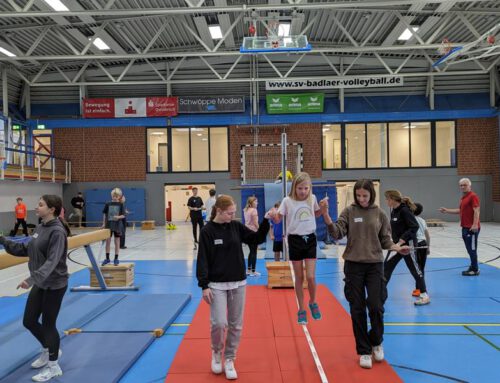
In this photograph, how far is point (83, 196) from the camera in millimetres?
22109

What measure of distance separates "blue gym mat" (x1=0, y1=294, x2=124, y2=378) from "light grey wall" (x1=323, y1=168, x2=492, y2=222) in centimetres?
1764

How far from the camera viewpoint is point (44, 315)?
12.7 ft

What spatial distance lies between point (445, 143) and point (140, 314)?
2070cm

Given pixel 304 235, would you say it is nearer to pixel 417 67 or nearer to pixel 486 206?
pixel 417 67

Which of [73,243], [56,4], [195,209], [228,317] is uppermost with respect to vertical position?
[56,4]

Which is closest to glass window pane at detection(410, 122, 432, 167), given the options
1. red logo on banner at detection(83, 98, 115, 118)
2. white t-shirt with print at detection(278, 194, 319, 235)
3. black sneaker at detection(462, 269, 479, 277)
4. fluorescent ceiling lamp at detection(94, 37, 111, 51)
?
black sneaker at detection(462, 269, 479, 277)

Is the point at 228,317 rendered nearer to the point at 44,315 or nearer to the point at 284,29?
the point at 44,315

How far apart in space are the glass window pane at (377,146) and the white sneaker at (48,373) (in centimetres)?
2064

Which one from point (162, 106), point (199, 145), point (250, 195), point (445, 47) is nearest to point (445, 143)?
point (445, 47)

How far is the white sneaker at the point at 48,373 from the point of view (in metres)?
3.78

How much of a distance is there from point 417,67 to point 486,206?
811 centimetres

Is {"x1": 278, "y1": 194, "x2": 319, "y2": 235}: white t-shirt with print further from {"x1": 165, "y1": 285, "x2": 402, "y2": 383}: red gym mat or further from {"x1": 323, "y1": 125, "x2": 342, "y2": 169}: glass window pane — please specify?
{"x1": 323, "y1": 125, "x2": 342, "y2": 169}: glass window pane

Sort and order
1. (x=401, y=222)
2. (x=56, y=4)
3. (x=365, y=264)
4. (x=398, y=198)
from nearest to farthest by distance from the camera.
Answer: (x=365, y=264)
(x=398, y=198)
(x=401, y=222)
(x=56, y=4)

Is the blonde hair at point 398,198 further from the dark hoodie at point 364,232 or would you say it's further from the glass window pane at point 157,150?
the glass window pane at point 157,150
